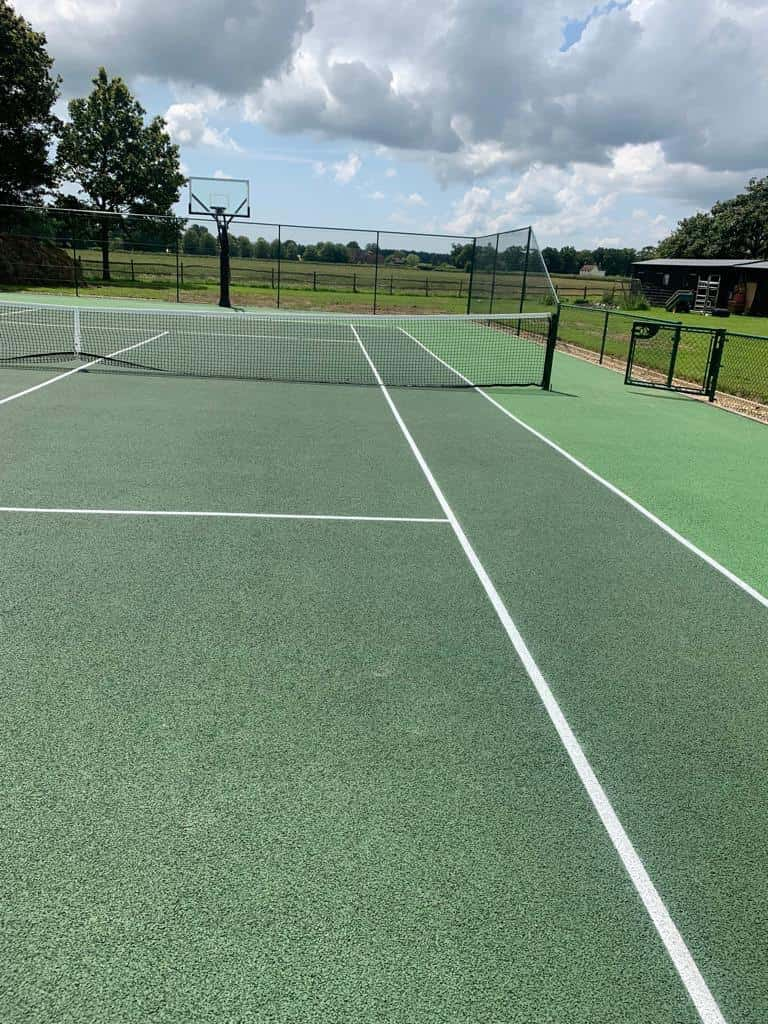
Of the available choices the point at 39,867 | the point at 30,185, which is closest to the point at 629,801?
the point at 39,867

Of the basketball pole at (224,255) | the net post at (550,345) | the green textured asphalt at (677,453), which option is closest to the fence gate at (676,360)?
the green textured asphalt at (677,453)

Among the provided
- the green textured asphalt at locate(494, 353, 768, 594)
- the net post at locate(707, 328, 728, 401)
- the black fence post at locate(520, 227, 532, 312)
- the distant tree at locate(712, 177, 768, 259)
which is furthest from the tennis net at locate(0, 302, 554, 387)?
the distant tree at locate(712, 177, 768, 259)

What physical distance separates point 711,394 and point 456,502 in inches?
387

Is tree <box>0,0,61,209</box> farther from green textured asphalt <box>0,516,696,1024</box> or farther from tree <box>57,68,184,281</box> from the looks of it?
green textured asphalt <box>0,516,696,1024</box>

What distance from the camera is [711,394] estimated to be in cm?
1516

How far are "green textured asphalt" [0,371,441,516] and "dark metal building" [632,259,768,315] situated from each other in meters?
38.9

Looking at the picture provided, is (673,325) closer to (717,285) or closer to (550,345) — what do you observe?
(550,345)

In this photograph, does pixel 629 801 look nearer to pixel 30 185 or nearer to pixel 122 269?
pixel 122 269

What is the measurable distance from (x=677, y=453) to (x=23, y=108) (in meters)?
42.9

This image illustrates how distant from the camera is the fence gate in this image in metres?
15.1

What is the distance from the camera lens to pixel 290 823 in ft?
10.4

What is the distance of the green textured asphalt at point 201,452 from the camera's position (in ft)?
24.3

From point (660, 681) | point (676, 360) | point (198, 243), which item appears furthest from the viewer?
point (198, 243)

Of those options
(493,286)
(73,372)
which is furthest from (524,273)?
(73,372)
